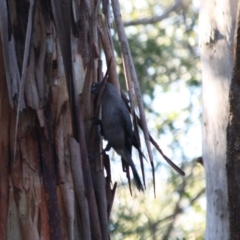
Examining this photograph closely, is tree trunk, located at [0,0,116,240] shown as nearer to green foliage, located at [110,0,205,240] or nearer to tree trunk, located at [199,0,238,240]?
tree trunk, located at [199,0,238,240]

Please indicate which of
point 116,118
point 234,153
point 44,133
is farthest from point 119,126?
point 234,153

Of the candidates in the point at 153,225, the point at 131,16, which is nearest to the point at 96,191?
the point at 153,225

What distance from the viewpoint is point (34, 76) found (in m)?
2.27

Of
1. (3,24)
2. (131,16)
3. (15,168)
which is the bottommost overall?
(15,168)

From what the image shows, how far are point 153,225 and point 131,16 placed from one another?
10.1 ft

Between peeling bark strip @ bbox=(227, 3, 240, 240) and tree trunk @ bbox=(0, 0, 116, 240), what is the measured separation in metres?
0.52

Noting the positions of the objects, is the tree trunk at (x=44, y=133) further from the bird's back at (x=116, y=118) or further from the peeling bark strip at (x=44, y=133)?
the bird's back at (x=116, y=118)

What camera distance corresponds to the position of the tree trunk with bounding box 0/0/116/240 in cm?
217

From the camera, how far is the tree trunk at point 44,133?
2.17 metres

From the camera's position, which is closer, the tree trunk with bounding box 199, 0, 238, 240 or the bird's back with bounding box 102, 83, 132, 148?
the bird's back with bounding box 102, 83, 132, 148

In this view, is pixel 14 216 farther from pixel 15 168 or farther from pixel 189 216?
pixel 189 216

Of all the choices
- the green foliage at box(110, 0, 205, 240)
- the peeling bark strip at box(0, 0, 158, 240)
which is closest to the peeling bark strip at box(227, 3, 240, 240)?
the peeling bark strip at box(0, 0, 158, 240)

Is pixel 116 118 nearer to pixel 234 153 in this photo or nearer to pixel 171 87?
pixel 234 153

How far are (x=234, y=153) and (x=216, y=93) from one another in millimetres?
1761
